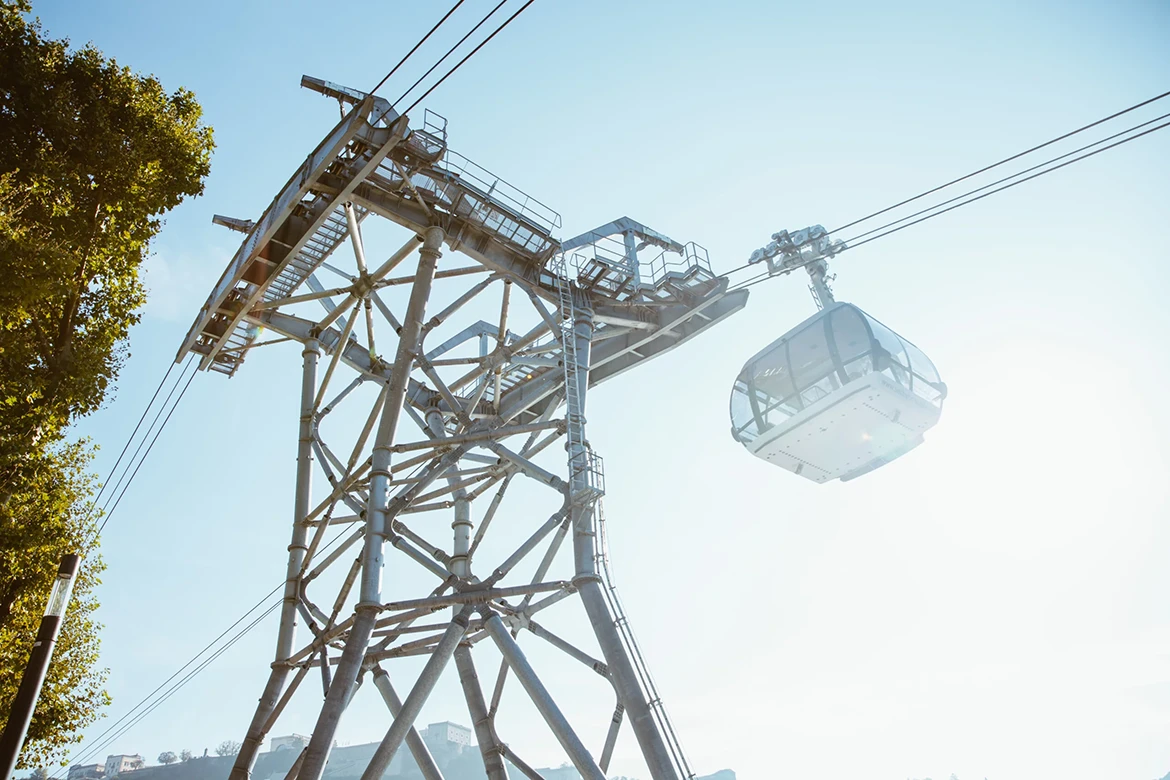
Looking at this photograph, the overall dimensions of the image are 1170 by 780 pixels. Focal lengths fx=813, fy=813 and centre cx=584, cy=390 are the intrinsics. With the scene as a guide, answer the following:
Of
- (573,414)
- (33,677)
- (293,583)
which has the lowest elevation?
(33,677)

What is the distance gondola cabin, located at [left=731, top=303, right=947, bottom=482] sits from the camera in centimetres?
1681

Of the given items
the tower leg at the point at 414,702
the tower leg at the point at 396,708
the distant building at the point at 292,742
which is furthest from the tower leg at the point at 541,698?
the distant building at the point at 292,742

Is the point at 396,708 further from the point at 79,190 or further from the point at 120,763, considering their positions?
the point at 120,763

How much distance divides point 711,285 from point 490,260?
4.68 m

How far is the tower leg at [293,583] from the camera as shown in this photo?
1346 centimetres

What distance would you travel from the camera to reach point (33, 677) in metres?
8.76

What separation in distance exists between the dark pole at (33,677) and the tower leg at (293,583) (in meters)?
4.82

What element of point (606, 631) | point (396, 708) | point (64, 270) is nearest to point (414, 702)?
point (396, 708)

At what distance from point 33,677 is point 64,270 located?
5.49m

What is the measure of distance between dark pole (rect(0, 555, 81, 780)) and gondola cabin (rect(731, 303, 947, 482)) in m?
13.5

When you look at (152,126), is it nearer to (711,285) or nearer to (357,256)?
(357,256)

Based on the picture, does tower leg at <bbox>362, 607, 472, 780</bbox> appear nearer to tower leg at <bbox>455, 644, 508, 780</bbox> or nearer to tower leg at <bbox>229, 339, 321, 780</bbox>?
tower leg at <bbox>455, 644, 508, 780</bbox>

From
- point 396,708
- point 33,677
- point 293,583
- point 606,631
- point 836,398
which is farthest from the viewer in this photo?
point 836,398

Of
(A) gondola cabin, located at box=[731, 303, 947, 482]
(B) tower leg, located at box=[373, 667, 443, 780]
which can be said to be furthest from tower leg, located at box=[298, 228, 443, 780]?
(A) gondola cabin, located at box=[731, 303, 947, 482]
